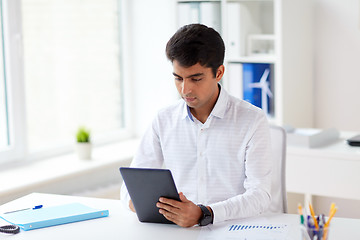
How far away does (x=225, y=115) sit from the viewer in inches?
81.6

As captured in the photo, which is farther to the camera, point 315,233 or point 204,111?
point 204,111

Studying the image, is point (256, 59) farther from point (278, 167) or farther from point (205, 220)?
point (205, 220)

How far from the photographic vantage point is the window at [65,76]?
304 centimetres

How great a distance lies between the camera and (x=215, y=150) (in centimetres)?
205

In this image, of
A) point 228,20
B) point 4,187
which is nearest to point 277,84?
point 228,20

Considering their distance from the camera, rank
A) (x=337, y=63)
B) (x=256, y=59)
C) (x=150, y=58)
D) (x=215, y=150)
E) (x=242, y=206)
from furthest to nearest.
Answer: (x=150, y=58)
(x=337, y=63)
(x=256, y=59)
(x=215, y=150)
(x=242, y=206)

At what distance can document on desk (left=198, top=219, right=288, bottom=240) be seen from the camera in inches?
66.8

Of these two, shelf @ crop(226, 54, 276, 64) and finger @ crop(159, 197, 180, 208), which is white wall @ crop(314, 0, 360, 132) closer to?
shelf @ crop(226, 54, 276, 64)

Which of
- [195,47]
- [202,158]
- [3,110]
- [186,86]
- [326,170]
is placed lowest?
[326,170]

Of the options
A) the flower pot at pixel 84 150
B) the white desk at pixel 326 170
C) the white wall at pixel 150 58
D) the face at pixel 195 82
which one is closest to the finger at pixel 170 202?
the face at pixel 195 82

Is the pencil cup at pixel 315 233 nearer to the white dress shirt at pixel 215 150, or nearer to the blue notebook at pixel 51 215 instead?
the white dress shirt at pixel 215 150

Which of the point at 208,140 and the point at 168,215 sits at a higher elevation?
the point at 208,140

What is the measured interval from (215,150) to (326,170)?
1.01m

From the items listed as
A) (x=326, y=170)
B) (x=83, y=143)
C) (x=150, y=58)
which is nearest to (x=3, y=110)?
(x=83, y=143)
